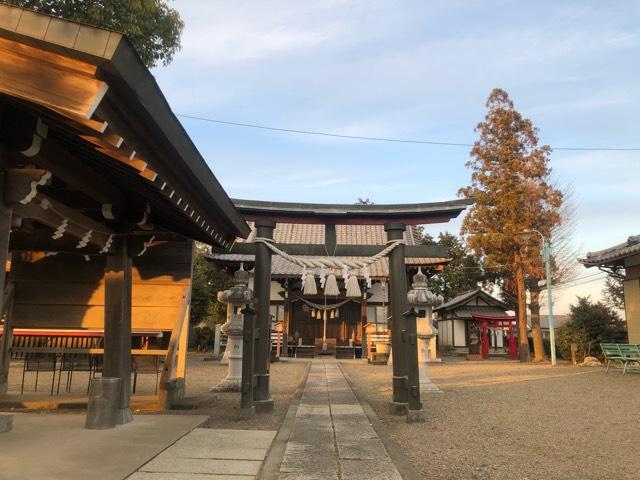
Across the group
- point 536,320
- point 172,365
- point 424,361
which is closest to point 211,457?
point 172,365

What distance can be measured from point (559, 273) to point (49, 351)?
20567 millimetres

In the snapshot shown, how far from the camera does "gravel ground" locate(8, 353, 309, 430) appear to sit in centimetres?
578

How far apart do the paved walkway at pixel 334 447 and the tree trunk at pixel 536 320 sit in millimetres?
14831

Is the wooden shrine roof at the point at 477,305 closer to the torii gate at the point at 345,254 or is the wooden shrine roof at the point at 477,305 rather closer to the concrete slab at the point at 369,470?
the torii gate at the point at 345,254

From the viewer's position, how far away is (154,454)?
3904 millimetres

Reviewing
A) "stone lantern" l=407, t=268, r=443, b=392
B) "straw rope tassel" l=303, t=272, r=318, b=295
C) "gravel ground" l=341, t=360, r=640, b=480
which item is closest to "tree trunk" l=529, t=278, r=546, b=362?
"gravel ground" l=341, t=360, r=640, b=480

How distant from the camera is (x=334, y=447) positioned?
4.37m

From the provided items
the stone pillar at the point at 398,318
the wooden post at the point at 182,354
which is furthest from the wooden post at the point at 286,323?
the stone pillar at the point at 398,318

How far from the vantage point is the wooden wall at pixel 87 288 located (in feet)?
21.9

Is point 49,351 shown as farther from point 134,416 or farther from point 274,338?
point 274,338

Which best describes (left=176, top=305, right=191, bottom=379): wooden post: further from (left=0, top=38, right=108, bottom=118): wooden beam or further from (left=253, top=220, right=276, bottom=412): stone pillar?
(left=0, top=38, right=108, bottom=118): wooden beam

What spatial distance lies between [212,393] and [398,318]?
4229mm

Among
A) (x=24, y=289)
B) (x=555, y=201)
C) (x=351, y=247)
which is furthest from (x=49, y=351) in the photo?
(x=555, y=201)

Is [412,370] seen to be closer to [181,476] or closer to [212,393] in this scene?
[181,476]
